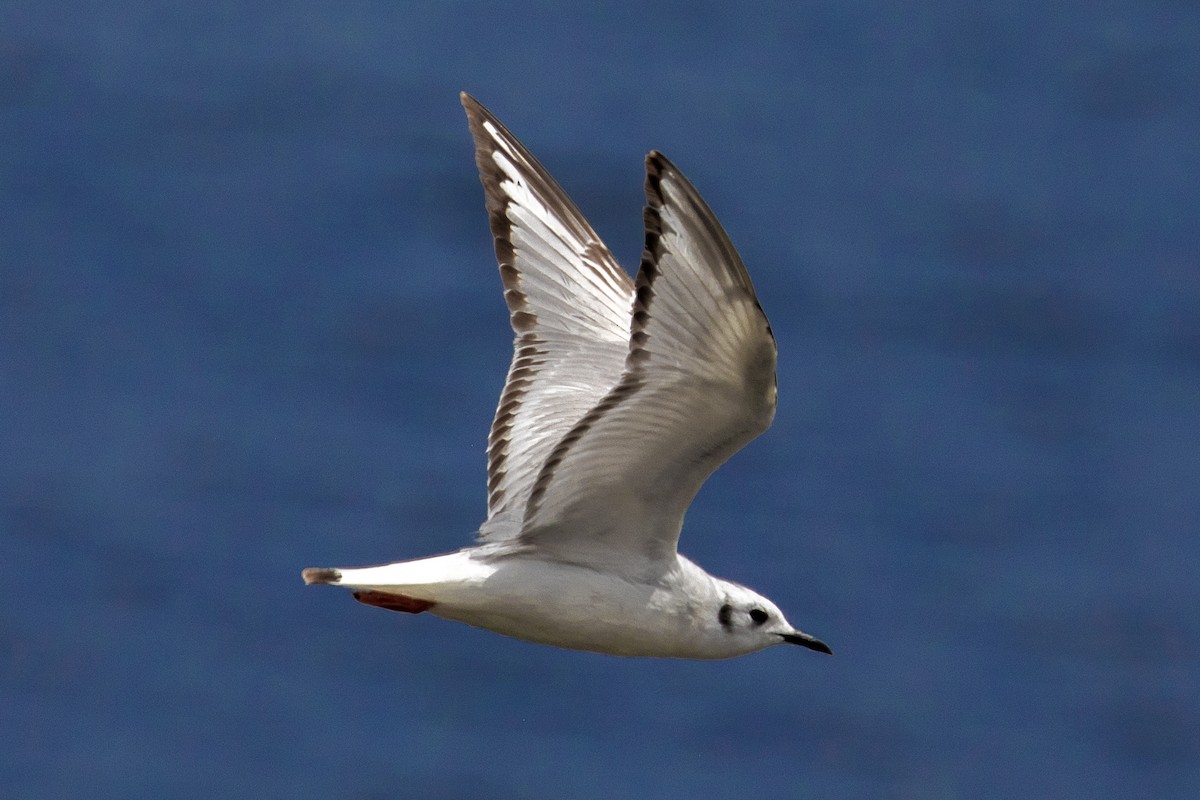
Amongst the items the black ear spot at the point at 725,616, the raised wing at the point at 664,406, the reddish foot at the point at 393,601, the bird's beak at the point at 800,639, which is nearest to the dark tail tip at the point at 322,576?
the reddish foot at the point at 393,601

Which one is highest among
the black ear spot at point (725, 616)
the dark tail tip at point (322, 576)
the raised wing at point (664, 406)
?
the raised wing at point (664, 406)

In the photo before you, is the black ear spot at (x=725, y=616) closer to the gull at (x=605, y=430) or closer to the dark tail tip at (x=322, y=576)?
the gull at (x=605, y=430)

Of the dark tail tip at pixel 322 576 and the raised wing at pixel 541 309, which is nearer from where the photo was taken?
the dark tail tip at pixel 322 576

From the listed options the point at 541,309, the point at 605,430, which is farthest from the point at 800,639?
the point at 541,309

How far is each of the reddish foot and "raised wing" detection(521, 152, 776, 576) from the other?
39cm

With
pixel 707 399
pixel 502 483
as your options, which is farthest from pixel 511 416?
pixel 707 399

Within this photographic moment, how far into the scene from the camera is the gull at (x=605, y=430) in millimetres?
5316

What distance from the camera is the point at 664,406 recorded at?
18.2 feet

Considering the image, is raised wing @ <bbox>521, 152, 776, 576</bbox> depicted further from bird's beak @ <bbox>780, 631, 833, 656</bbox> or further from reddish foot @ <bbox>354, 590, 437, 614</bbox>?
bird's beak @ <bbox>780, 631, 833, 656</bbox>

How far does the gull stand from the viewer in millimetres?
5316

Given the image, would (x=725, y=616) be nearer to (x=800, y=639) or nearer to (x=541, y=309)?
(x=800, y=639)

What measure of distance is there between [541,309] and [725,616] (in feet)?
4.57

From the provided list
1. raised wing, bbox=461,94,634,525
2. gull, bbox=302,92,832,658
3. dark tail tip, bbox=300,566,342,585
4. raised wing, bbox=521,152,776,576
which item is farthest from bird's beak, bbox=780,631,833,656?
dark tail tip, bbox=300,566,342,585

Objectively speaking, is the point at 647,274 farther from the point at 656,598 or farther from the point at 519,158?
the point at 519,158
